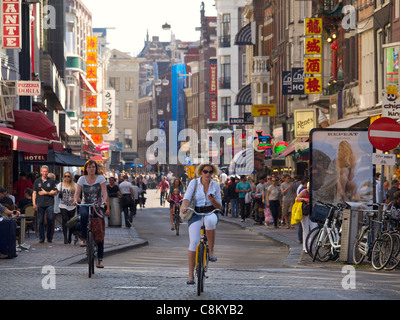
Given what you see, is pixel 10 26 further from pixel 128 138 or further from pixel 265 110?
pixel 128 138

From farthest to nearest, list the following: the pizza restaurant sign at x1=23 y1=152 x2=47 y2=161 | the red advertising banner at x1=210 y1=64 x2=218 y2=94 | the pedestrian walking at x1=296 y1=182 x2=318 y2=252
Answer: the red advertising banner at x1=210 y1=64 x2=218 y2=94 < the pizza restaurant sign at x1=23 y1=152 x2=47 y2=161 < the pedestrian walking at x1=296 y1=182 x2=318 y2=252

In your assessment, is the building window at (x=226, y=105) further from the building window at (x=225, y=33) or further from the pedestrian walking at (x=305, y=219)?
the pedestrian walking at (x=305, y=219)

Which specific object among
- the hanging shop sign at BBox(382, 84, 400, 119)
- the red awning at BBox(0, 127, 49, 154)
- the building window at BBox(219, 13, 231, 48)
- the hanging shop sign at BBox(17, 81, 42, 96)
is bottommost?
the red awning at BBox(0, 127, 49, 154)

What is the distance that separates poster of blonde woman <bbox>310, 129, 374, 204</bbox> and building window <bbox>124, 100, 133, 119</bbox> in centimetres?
14264

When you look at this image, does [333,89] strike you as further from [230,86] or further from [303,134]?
[230,86]

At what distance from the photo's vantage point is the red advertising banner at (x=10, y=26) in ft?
98.1

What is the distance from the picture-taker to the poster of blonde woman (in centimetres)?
2023

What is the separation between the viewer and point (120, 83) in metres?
162

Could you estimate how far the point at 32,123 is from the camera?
3206 cm

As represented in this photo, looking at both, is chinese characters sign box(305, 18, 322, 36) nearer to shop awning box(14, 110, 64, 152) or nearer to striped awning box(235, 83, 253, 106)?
shop awning box(14, 110, 64, 152)

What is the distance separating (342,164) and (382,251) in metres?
3.52

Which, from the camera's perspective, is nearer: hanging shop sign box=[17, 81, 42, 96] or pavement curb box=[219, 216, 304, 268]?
pavement curb box=[219, 216, 304, 268]

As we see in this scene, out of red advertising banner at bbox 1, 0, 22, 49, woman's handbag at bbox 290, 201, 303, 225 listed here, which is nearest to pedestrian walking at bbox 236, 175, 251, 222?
red advertising banner at bbox 1, 0, 22, 49
